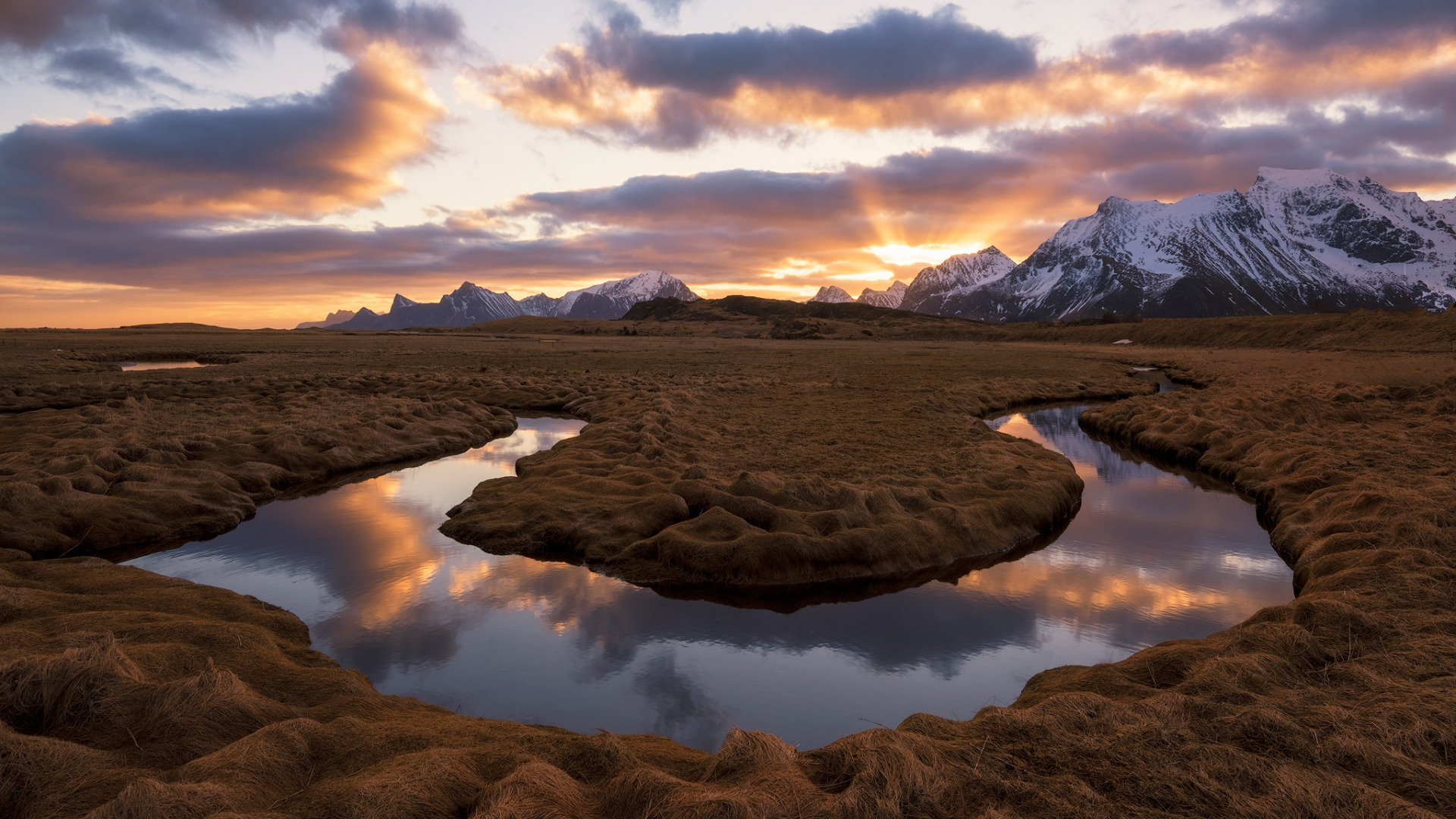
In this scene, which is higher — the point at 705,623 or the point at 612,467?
the point at 612,467

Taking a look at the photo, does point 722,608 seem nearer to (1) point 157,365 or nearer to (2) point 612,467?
(2) point 612,467

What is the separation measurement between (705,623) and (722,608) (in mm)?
730

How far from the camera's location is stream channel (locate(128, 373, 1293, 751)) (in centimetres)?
1145

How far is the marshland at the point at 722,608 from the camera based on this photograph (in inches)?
266

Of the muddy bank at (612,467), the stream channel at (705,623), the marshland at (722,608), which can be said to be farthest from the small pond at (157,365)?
the stream channel at (705,623)

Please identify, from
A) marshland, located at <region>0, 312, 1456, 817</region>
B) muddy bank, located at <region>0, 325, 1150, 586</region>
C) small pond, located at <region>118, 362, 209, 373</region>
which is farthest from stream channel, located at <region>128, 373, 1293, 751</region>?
small pond, located at <region>118, 362, 209, 373</region>

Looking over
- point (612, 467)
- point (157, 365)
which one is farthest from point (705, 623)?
point (157, 365)

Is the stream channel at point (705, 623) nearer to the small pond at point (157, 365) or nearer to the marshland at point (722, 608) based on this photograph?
the marshland at point (722, 608)

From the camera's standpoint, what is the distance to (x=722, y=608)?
1487 cm

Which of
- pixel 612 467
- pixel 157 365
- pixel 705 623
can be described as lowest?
pixel 705 623

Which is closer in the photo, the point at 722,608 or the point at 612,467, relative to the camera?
the point at 722,608

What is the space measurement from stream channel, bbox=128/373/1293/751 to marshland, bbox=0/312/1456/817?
0.11m

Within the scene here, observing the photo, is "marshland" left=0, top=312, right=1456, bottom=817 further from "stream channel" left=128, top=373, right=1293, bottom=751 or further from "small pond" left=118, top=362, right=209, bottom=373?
"small pond" left=118, top=362, right=209, bottom=373

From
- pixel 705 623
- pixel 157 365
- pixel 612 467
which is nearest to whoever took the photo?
pixel 705 623
